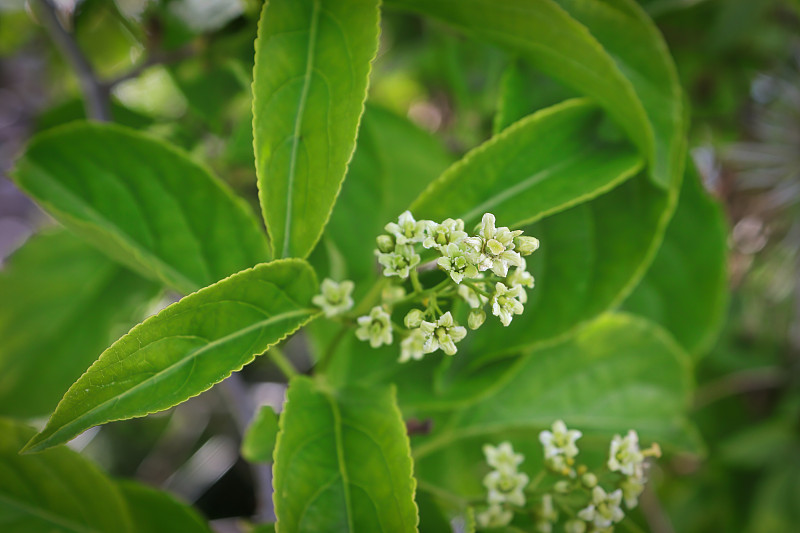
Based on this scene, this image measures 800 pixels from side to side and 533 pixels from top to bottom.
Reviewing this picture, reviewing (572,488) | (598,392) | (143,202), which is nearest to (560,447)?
(572,488)

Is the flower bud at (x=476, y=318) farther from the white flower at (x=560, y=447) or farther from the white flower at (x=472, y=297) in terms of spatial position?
the white flower at (x=560, y=447)

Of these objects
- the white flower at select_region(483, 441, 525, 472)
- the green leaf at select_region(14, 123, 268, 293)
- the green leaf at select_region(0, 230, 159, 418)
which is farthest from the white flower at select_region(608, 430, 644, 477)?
the green leaf at select_region(0, 230, 159, 418)

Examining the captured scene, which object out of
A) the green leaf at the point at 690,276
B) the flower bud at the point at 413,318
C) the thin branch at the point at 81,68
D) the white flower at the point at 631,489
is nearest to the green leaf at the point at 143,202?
the thin branch at the point at 81,68

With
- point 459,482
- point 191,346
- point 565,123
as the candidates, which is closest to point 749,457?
point 459,482

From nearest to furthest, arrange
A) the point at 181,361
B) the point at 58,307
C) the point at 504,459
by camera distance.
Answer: the point at 181,361, the point at 504,459, the point at 58,307

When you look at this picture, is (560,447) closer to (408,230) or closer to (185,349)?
(408,230)

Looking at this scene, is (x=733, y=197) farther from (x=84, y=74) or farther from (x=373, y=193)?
(x=84, y=74)

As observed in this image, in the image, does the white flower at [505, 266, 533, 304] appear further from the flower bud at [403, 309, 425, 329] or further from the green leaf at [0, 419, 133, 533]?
the green leaf at [0, 419, 133, 533]
